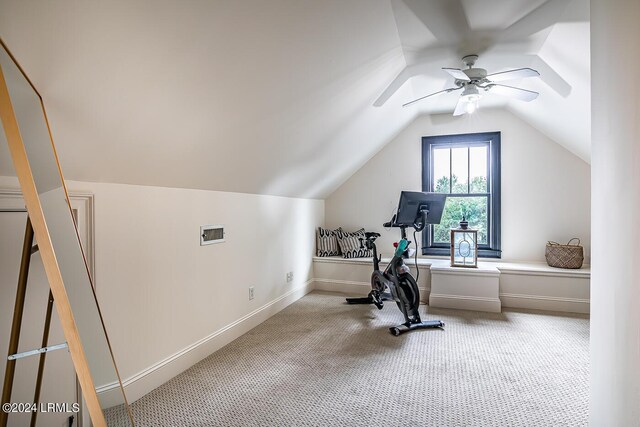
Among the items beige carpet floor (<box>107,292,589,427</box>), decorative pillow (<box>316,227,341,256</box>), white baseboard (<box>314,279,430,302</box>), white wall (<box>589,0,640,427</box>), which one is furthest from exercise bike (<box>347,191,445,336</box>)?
white wall (<box>589,0,640,427</box>)

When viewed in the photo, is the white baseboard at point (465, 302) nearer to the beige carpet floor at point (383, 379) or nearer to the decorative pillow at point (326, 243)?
the beige carpet floor at point (383, 379)

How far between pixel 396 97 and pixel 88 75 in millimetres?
2918

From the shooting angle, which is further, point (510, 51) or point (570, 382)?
point (510, 51)

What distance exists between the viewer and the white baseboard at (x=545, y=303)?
3812 mm

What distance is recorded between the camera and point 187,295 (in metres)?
2.56

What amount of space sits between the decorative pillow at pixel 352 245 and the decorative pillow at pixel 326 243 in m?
0.08

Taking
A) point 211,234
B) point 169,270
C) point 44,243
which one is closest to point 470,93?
point 211,234

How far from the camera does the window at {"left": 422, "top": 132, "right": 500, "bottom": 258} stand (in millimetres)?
4633

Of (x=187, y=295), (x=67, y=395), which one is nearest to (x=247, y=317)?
(x=187, y=295)

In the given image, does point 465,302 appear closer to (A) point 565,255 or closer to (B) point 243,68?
(A) point 565,255

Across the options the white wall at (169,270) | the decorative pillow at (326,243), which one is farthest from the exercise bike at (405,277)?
the white wall at (169,270)

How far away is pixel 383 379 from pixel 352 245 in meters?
2.64

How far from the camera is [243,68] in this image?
6.07 ft

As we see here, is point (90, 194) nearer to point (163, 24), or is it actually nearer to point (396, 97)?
point (163, 24)
